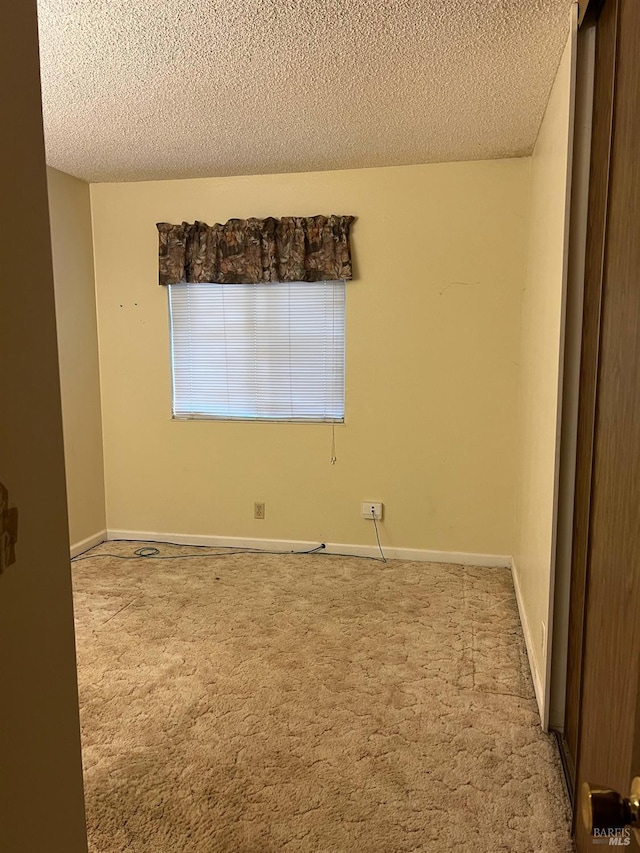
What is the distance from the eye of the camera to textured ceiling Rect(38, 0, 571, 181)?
1.90 m

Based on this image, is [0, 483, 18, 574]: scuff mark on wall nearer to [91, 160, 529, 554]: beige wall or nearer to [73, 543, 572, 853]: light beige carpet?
[73, 543, 572, 853]: light beige carpet

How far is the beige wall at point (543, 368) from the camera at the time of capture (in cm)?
→ 198

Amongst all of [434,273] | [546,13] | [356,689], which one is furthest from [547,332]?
[356,689]

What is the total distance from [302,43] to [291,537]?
2817 millimetres

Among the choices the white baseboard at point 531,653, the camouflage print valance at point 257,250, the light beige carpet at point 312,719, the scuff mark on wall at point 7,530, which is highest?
the camouflage print valance at point 257,250

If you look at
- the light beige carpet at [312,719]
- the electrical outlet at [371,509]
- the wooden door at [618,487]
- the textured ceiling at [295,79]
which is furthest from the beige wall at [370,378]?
the wooden door at [618,487]

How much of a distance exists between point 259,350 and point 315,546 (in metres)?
1.36

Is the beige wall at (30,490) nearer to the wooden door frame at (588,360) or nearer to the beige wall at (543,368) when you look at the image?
the wooden door frame at (588,360)

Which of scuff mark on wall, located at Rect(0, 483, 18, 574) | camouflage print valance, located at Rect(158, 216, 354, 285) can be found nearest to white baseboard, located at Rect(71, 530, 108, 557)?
camouflage print valance, located at Rect(158, 216, 354, 285)

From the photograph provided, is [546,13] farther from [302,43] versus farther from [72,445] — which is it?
[72,445]

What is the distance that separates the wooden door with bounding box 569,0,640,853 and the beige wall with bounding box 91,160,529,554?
6.65 ft

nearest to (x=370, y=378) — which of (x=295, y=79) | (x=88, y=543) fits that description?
(x=295, y=79)

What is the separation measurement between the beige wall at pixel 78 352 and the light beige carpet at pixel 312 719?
69cm

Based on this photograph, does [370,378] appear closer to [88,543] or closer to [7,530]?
[88,543]
